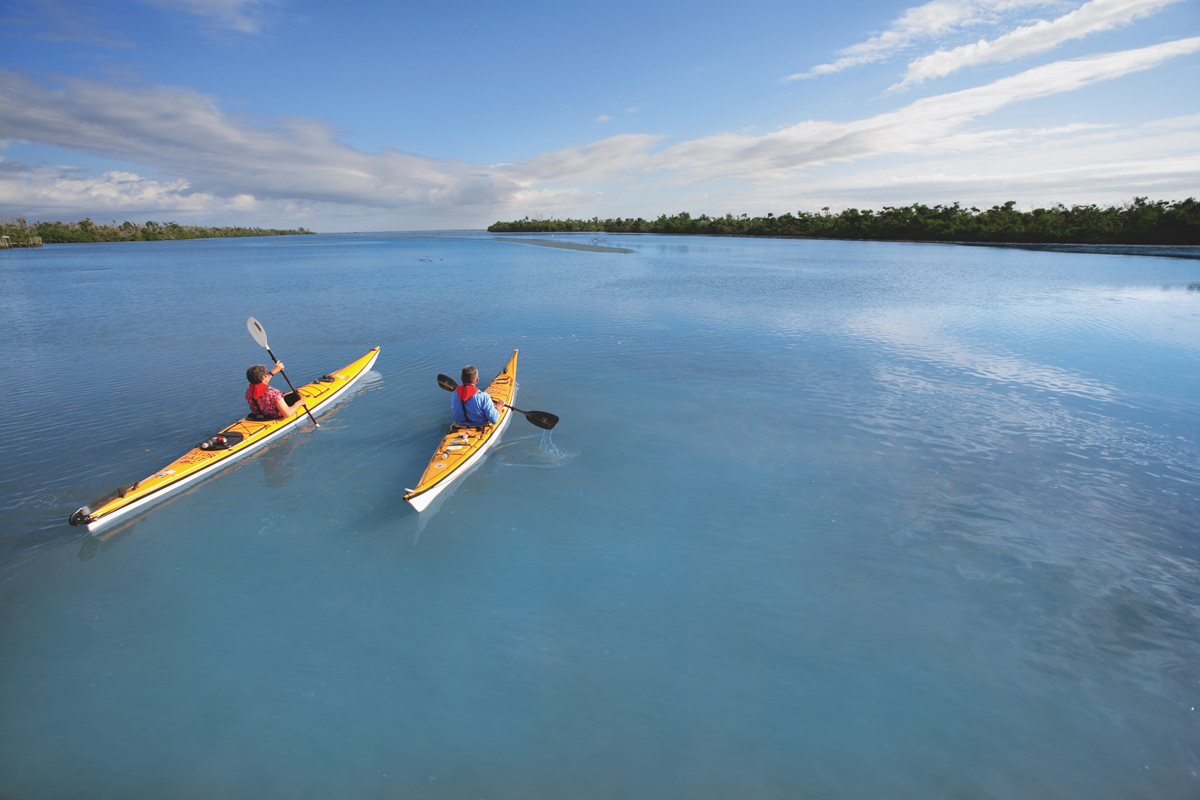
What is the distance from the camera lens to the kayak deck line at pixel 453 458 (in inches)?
304

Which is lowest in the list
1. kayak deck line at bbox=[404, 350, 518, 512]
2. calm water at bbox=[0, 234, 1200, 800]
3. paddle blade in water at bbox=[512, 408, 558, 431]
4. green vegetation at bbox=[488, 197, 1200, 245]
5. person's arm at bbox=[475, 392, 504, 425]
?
calm water at bbox=[0, 234, 1200, 800]

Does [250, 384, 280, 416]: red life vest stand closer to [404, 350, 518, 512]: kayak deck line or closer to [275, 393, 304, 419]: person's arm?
[275, 393, 304, 419]: person's arm

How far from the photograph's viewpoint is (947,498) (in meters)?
8.08

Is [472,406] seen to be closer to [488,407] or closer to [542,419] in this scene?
[488,407]

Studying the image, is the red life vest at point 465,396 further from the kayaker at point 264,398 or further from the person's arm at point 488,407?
the kayaker at point 264,398


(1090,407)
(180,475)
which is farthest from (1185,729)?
(180,475)

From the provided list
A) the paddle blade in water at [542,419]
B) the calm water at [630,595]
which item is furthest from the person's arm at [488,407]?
the calm water at [630,595]

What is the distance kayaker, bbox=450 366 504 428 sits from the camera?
9.16m

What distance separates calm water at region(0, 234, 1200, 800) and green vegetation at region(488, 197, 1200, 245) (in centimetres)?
7587

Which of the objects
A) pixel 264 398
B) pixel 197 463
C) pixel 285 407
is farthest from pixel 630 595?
pixel 264 398

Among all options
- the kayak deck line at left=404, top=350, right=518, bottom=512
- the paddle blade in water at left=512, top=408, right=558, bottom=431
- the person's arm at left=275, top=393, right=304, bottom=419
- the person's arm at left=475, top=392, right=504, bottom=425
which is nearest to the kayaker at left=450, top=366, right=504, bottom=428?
the person's arm at left=475, top=392, right=504, bottom=425

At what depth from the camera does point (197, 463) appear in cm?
875

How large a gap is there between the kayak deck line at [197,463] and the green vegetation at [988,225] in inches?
3669

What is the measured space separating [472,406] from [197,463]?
501 cm
